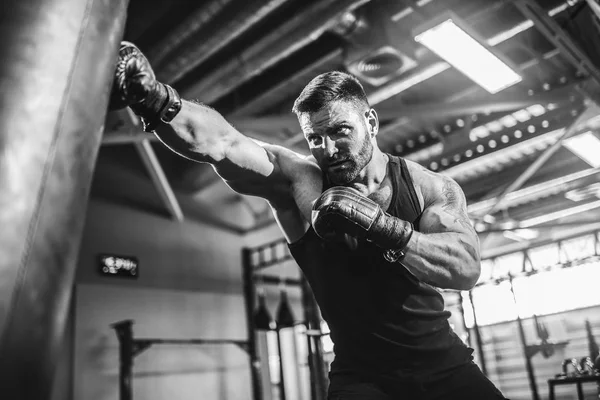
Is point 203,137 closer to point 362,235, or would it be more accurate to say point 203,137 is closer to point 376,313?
point 362,235

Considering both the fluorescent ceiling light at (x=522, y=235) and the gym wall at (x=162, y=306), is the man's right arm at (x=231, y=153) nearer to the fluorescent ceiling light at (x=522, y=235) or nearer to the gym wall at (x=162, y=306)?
the gym wall at (x=162, y=306)

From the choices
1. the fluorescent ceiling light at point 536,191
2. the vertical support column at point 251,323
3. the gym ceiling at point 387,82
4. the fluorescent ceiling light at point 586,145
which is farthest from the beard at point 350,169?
the fluorescent ceiling light at point 536,191

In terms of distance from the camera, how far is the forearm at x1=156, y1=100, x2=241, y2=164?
1.58 meters

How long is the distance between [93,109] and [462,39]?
4.44m

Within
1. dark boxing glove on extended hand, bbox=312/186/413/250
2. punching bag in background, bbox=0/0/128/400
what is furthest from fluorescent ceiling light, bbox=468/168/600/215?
punching bag in background, bbox=0/0/128/400

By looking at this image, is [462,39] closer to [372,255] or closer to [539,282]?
[372,255]

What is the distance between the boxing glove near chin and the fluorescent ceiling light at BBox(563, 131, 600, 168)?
698cm

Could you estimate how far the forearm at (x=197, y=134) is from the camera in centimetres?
158

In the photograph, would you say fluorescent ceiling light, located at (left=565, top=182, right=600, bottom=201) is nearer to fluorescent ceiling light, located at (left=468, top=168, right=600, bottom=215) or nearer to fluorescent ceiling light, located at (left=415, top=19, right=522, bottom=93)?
fluorescent ceiling light, located at (left=468, top=168, right=600, bottom=215)

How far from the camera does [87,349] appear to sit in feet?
22.7

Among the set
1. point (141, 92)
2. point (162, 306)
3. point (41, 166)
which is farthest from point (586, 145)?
point (41, 166)

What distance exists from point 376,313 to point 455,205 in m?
0.53

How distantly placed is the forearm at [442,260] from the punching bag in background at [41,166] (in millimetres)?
1249

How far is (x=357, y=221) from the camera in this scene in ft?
5.66
